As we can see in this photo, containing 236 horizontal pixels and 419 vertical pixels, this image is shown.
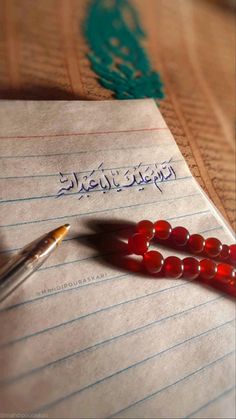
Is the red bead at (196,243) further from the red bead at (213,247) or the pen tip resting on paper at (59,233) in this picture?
the pen tip resting on paper at (59,233)

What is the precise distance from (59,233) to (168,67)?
14.7 inches

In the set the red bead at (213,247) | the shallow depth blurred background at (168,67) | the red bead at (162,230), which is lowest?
the red bead at (213,247)

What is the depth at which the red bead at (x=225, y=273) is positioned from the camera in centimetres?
33

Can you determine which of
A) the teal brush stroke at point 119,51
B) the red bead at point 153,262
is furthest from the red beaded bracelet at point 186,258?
the teal brush stroke at point 119,51

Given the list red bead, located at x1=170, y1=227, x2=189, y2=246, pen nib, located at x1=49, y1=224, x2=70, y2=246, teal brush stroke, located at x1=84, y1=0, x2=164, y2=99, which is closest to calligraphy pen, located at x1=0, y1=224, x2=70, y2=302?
pen nib, located at x1=49, y1=224, x2=70, y2=246

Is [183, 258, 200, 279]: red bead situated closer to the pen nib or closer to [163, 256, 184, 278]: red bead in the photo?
[163, 256, 184, 278]: red bead

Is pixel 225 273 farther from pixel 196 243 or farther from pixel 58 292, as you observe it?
pixel 58 292

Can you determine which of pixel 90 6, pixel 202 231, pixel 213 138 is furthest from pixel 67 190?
pixel 90 6

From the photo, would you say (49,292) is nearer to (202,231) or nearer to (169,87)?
(202,231)

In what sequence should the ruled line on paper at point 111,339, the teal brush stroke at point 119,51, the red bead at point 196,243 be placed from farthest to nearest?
1. the teal brush stroke at point 119,51
2. the red bead at point 196,243
3. the ruled line on paper at point 111,339

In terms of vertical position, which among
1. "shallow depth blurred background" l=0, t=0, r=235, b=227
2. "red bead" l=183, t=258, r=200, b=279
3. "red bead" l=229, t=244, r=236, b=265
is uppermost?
"shallow depth blurred background" l=0, t=0, r=235, b=227

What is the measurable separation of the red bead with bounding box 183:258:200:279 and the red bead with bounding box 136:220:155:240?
1.6 inches

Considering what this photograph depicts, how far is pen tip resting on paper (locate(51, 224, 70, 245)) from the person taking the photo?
27cm

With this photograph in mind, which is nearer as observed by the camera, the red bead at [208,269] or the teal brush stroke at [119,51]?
the red bead at [208,269]
